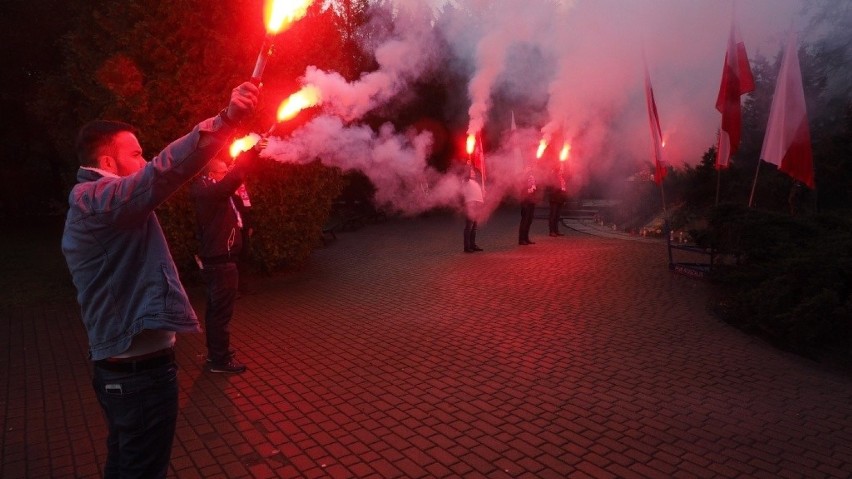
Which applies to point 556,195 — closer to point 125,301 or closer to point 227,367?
point 227,367

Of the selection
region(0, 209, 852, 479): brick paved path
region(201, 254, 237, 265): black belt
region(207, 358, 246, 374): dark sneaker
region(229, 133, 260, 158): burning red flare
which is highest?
region(229, 133, 260, 158): burning red flare

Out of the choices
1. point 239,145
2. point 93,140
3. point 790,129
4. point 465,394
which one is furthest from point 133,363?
point 790,129

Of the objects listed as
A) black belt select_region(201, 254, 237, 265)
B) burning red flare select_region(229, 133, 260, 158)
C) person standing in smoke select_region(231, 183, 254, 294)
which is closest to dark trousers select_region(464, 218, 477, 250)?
person standing in smoke select_region(231, 183, 254, 294)

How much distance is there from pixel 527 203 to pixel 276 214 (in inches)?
266

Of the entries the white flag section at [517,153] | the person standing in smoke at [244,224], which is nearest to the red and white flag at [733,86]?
the person standing in smoke at [244,224]

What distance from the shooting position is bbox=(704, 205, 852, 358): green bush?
6.11 metres

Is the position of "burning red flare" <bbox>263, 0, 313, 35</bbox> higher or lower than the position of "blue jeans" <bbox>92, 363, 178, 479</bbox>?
higher

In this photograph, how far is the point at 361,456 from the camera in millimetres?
3928

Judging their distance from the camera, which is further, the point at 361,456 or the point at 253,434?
the point at 253,434

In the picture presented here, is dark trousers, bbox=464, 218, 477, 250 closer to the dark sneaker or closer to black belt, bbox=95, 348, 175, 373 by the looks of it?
the dark sneaker

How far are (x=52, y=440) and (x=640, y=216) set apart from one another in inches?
652

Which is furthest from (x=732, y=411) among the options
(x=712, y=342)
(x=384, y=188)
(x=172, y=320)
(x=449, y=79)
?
(x=449, y=79)

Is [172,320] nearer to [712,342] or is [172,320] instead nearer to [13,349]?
[13,349]

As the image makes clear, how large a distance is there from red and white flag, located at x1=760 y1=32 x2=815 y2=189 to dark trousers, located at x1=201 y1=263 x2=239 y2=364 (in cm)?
814
